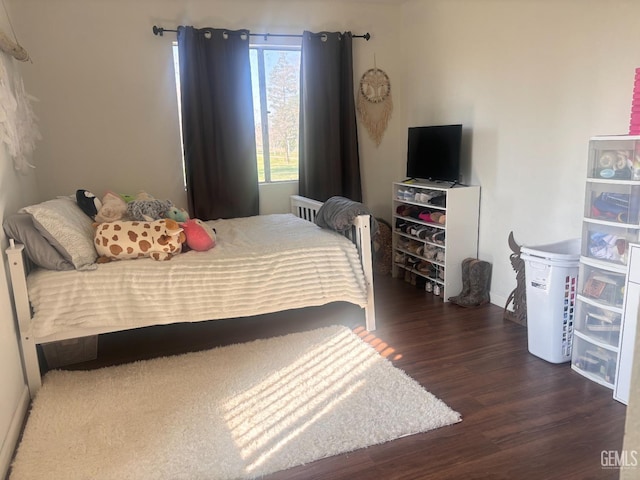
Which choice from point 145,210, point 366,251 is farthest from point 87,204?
point 366,251

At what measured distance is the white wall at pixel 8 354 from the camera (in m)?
1.93

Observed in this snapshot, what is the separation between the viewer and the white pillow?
2406 millimetres

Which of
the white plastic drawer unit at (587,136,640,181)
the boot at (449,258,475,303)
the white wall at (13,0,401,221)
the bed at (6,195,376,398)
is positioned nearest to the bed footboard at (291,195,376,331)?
the bed at (6,195,376,398)

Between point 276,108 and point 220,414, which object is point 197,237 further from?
point 276,108

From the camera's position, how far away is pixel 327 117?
4227 mm

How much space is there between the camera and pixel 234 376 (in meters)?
2.49

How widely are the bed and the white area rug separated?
0.91 feet

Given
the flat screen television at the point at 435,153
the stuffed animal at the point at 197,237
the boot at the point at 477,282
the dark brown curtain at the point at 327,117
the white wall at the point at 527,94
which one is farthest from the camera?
the dark brown curtain at the point at 327,117

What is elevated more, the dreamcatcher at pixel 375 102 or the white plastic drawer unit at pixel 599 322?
the dreamcatcher at pixel 375 102

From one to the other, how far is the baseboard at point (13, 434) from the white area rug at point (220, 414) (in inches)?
1.5

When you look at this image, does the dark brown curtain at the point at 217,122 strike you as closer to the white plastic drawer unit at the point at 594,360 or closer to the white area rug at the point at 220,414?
the white area rug at the point at 220,414

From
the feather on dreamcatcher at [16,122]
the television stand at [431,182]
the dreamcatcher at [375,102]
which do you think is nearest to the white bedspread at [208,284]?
the feather on dreamcatcher at [16,122]

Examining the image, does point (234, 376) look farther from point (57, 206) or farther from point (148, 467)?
point (57, 206)

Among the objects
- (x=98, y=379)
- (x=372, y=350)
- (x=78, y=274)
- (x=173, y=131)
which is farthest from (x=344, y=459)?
(x=173, y=131)
